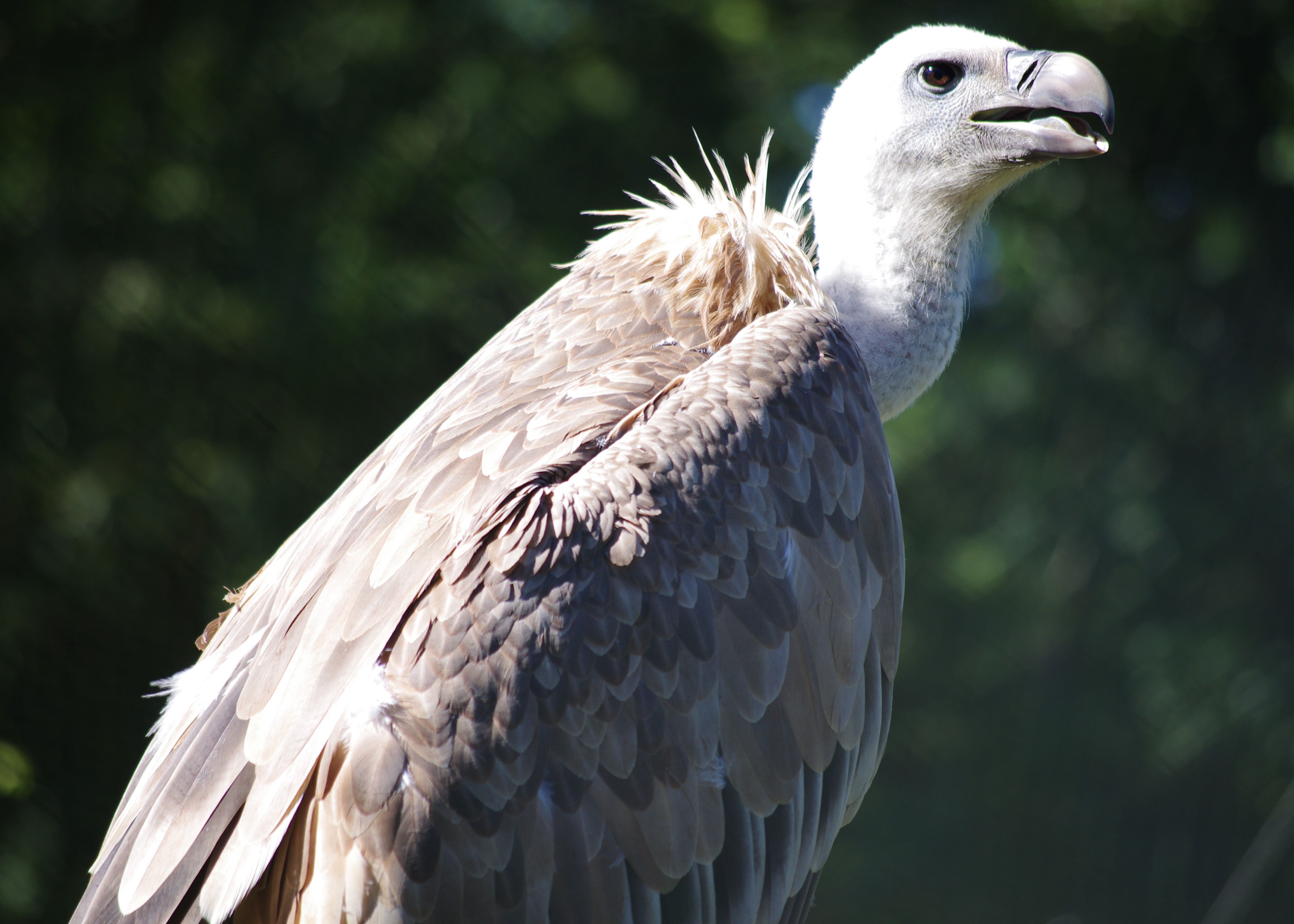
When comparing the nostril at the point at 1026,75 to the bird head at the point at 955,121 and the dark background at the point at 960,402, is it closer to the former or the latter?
the bird head at the point at 955,121

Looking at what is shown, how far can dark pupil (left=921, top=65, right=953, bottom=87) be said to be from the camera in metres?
1.99

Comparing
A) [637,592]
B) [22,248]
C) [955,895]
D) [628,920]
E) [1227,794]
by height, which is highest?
[22,248]

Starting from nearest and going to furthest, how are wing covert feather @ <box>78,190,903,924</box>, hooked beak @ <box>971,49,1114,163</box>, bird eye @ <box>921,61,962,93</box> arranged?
wing covert feather @ <box>78,190,903,924</box> < hooked beak @ <box>971,49,1114,163</box> < bird eye @ <box>921,61,962,93</box>

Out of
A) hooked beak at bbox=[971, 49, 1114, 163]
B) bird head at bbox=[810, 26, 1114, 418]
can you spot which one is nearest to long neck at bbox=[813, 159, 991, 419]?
bird head at bbox=[810, 26, 1114, 418]

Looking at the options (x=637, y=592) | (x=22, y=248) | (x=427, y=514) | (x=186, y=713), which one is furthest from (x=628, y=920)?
(x=22, y=248)

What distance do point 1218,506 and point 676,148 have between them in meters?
3.34

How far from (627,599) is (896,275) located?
84cm

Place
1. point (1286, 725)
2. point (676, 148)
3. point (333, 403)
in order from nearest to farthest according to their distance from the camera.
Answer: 1. point (333, 403)
2. point (676, 148)
3. point (1286, 725)

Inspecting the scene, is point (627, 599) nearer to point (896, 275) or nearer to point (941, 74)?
point (896, 275)

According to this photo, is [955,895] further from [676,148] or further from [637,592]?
[637,592]

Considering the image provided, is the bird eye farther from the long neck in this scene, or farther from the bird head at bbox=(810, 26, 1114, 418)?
the long neck

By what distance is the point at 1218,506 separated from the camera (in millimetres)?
6180

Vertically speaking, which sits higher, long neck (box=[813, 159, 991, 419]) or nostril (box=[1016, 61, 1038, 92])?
nostril (box=[1016, 61, 1038, 92])

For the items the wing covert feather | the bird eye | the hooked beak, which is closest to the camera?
the wing covert feather
